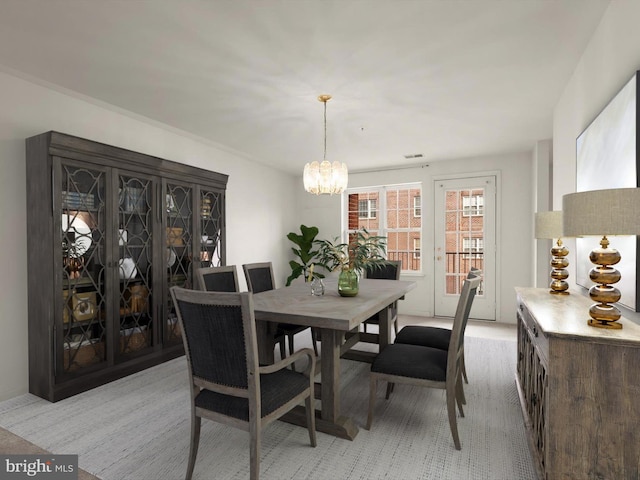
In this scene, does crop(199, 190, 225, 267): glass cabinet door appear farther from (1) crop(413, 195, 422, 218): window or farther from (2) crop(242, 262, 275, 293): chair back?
(1) crop(413, 195, 422, 218): window

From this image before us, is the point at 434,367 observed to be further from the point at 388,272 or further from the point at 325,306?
the point at 388,272

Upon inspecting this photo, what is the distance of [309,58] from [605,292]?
218cm

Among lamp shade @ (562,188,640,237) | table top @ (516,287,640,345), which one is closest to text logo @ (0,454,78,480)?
table top @ (516,287,640,345)

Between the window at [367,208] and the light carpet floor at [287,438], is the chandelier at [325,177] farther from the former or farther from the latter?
the window at [367,208]

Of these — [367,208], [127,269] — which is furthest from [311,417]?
[367,208]

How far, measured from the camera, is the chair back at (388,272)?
423 centimetres

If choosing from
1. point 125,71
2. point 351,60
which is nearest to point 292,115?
point 351,60

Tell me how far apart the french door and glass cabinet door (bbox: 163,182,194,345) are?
12.5 feet

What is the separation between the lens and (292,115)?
11.5 ft

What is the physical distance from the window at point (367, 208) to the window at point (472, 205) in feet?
4.96

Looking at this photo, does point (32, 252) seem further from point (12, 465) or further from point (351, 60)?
point (351, 60)

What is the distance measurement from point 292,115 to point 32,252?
100 inches

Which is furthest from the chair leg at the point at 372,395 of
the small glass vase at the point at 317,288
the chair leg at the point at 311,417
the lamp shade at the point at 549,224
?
the lamp shade at the point at 549,224

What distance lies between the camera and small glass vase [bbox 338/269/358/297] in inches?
107
